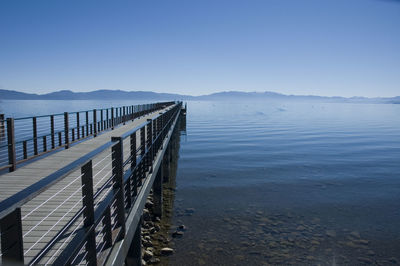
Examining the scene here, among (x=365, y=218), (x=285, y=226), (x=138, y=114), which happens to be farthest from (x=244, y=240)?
(x=138, y=114)

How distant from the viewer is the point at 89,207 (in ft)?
10.2

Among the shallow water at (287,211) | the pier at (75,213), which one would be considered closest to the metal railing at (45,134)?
the pier at (75,213)

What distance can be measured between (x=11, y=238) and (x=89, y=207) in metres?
1.32

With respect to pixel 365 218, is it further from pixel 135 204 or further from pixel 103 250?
pixel 103 250

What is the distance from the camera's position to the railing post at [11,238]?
175cm

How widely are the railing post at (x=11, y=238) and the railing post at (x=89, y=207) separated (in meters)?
1.13

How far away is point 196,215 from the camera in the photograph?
12.0m

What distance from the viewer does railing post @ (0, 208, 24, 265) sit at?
175 centimetres

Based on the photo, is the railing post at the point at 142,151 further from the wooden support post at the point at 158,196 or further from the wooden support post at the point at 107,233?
the wooden support post at the point at 158,196

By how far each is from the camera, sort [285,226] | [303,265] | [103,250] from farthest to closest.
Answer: [285,226] → [303,265] → [103,250]

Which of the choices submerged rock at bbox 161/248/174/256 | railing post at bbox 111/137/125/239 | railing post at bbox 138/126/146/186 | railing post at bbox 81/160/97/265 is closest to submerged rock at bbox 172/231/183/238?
submerged rock at bbox 161/248/174/256

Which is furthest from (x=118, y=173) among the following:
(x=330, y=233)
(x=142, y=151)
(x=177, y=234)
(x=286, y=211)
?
(x=286, y=211)

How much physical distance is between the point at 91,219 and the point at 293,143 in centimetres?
3102

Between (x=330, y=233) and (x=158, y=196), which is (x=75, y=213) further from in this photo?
(x=330, y=233)
